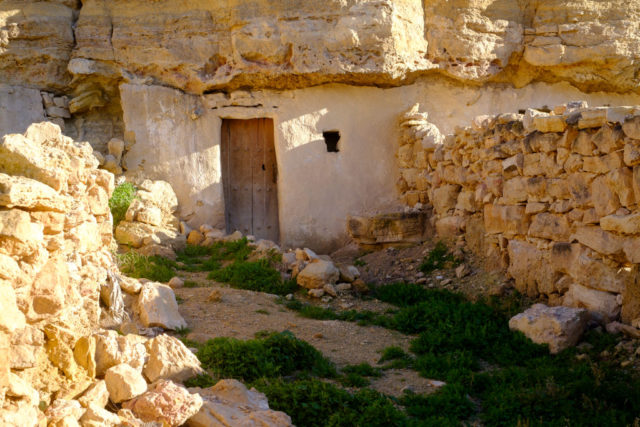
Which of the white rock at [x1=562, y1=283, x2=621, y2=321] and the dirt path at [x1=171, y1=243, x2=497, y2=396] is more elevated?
the white rock at [x1=562, y1=283, x2=621, y2=321]

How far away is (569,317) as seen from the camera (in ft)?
15.9

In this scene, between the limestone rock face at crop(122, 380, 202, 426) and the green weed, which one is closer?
the limestone rock face at crop(122, 380, 202, 426)

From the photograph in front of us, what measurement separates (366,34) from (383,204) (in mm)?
2687

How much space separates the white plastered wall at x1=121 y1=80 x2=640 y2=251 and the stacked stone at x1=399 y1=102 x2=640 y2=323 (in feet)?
7.36

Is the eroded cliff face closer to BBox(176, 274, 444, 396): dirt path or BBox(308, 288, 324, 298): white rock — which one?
BBox(308, 288, 324, 298): white rock

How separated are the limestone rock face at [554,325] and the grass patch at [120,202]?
5.97 meters

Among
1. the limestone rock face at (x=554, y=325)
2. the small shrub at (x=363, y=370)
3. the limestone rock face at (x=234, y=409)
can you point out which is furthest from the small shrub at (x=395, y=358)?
the limestone rock face at (x=234, y=409)

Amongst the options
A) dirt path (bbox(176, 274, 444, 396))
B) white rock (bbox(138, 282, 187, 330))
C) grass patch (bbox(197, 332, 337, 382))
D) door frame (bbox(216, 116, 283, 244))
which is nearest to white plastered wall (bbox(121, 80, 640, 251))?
door frame (bbox(216, 116, 283, 244))

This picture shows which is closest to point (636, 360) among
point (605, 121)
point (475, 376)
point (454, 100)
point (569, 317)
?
point (569, 317)

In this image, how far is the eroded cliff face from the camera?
366 inches

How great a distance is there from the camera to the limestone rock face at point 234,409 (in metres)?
3.25

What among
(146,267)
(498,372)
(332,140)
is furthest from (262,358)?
(332,140)

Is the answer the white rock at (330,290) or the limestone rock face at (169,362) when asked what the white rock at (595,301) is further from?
the limestone rock face at (169,362)

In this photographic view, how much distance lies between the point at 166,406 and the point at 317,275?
12.4ft
